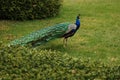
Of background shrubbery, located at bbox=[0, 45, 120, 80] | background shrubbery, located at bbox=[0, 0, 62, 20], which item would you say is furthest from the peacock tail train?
background shrubbery, located at bbox=[0, 0, 62, 20]

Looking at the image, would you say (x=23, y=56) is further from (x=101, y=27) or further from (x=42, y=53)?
(x=101, y=27)

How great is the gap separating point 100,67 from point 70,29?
4102 mm

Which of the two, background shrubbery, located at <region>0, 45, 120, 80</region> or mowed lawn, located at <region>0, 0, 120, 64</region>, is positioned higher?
background shrubbery, located at <region>0, 45, 120, 80</region>

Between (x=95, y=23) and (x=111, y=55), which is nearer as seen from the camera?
(x=111, y=55)

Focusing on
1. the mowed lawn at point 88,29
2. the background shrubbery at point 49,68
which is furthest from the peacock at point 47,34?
the background shrubbery at point 49,68

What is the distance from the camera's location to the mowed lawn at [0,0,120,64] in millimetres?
9680

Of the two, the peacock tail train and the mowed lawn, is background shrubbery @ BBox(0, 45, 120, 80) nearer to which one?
the mowed lawn

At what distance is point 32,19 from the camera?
540 inches

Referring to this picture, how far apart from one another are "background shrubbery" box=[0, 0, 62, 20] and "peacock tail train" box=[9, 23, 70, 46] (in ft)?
12.7

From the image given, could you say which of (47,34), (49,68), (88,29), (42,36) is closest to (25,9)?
(88,29)

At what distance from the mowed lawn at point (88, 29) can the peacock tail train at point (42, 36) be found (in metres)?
0.40

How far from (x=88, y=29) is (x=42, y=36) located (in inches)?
123

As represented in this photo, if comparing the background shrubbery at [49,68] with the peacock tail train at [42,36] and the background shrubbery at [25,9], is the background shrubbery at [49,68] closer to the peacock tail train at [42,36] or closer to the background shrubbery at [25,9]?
the peacock tail train at [42,36]

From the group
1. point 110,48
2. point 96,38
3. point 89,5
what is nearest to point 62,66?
point 110,48
